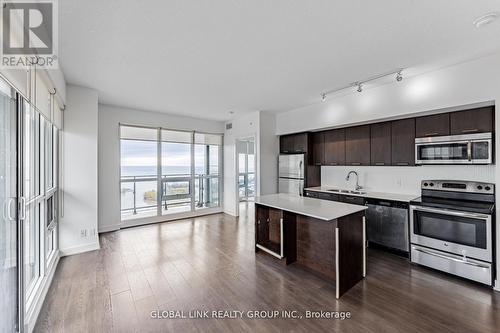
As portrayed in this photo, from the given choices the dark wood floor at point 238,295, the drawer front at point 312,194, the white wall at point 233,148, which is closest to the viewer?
the dark wood floor at point 238,295

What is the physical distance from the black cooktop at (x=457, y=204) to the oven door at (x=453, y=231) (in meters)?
0.06

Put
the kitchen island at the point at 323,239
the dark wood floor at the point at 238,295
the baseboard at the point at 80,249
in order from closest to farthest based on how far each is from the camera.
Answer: the dark wood floor at the point at 238,295
the kitchen island at the point at 323,239
the baseboard at the point at 80,249

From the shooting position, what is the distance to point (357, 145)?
4.23 m

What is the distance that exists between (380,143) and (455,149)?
1.05 meters

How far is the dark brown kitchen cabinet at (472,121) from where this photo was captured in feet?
8.93

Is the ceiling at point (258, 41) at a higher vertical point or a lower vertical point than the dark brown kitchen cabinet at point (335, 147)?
higher

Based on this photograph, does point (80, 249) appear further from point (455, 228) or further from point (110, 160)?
point (455, 228)

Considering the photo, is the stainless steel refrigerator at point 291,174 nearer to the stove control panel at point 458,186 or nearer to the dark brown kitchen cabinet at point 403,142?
the dark brown kitchen cabinet at point 403,142

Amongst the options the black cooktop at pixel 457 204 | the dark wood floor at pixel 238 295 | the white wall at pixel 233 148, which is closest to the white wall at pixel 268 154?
the white wall at pixel 233 148

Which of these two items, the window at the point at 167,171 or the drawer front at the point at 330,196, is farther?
the window at the point at 167,171

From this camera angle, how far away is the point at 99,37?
2229 mm

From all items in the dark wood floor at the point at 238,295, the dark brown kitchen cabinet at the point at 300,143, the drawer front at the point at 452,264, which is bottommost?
the dark wood floor at the point at 238,295

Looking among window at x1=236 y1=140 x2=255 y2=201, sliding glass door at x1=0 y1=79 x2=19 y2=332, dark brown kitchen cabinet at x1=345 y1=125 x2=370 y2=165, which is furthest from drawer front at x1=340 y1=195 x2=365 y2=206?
sliding glass door at x1=0 y1=79 x2=19 y2=332

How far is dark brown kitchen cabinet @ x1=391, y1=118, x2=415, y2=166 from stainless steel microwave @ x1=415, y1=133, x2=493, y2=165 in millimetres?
131
